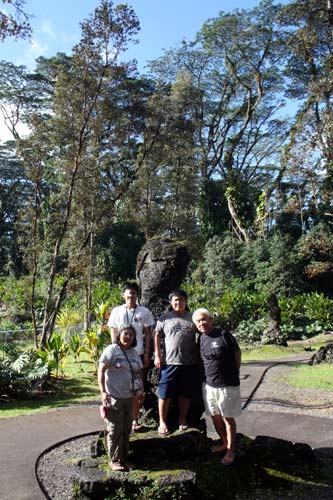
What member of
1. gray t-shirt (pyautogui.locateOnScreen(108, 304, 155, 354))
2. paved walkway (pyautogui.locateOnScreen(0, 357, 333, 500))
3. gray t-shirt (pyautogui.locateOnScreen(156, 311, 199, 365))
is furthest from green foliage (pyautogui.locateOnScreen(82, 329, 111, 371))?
gray t-shirt (pyautogui.locateOnScreen(156, 311, 199, 365))

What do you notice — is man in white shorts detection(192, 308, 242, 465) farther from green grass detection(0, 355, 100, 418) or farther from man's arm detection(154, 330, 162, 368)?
green grass detection(0, 355, 100, 418)

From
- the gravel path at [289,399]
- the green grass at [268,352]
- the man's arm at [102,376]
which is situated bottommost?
the green grass at [268,352]

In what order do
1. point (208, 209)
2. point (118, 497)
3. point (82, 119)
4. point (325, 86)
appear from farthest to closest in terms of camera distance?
point (208, 209) → point (325, 86) → point (82, 119) → point (118, 497)

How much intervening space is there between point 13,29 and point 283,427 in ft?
19.6

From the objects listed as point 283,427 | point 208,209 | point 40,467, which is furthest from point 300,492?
point 208,209

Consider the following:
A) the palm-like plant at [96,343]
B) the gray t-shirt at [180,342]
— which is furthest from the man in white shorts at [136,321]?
the palm-like plant at [96,343]

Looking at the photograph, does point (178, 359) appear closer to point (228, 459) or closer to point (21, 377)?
point (228, 459)

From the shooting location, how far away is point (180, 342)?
447cm

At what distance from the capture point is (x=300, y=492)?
409 centimetres

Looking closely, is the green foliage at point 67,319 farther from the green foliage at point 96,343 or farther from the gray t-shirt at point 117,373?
the gray t-shirt at point 117,373

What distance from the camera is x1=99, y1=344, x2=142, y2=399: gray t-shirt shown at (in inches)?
159

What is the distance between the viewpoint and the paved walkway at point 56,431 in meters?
4.43

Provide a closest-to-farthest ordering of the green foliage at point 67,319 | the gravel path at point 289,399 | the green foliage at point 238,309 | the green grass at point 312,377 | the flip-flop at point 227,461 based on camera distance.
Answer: the flip-flop at point 227,461
the gravel path at point 289,399
the green grass at point 312,377
the green foliage at point 238,309
the green foliage at point 67,319

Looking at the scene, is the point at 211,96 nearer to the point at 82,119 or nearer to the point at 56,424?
the point at 82,119
